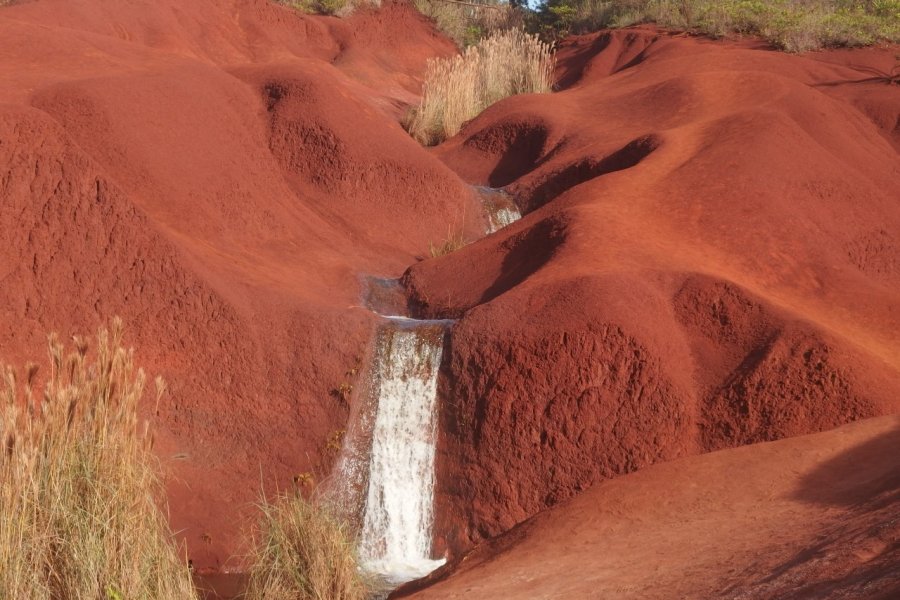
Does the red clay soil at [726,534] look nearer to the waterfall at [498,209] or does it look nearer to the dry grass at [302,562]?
the dry grass at [302,562]

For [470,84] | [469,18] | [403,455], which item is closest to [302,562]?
[403,455]

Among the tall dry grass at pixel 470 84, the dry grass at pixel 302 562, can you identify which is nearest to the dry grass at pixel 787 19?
the tall dry grass at pixel 470 84

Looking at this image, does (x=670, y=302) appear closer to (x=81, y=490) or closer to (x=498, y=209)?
(x=498, y=209)

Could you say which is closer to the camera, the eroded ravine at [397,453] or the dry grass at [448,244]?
the eroded ravine at [397,453]

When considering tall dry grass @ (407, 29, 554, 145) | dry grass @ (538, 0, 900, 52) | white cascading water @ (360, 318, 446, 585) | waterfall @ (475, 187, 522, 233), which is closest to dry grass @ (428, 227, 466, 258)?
waterfall @ (475, 187, 522, 233)

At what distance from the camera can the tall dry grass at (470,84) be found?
1889 cm

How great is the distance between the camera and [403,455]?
902cm

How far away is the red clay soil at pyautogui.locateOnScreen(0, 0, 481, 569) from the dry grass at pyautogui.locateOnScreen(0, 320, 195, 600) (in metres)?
0.57

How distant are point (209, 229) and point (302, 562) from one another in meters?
5.69

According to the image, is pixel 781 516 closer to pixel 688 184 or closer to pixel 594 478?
pixel 594 478

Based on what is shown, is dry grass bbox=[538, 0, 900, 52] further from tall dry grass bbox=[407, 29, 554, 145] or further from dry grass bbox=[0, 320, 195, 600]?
dry grass bbox=[0, 320, 195, 600]

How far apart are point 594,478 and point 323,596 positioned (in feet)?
10.4

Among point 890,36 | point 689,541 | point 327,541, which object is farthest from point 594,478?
point 890,36

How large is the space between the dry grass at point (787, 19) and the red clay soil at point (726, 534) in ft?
50.3
